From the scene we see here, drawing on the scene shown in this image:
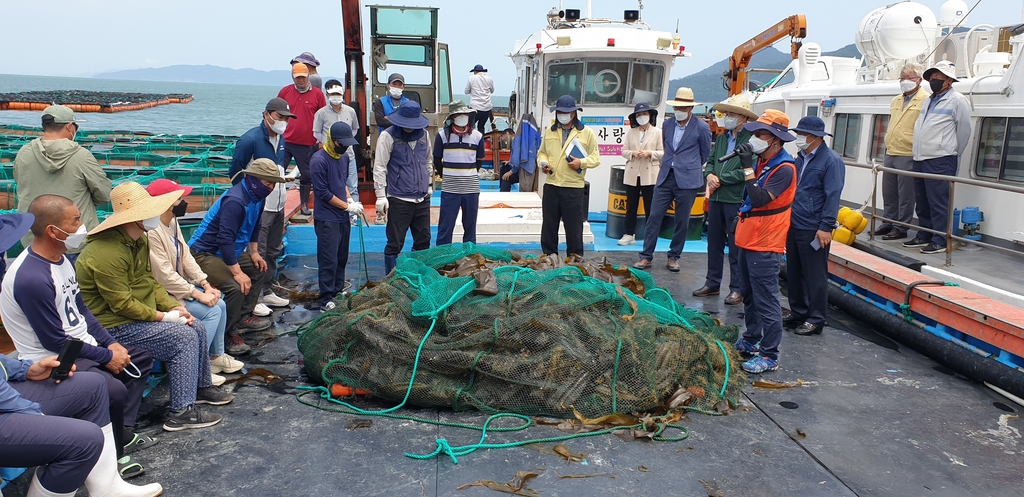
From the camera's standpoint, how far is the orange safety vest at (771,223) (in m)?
5.38

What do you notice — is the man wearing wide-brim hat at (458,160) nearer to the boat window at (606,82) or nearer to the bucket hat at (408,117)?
the bucket hat at (408,117)

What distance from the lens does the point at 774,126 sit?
540cm

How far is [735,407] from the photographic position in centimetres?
480

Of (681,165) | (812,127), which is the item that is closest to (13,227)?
(812,127)

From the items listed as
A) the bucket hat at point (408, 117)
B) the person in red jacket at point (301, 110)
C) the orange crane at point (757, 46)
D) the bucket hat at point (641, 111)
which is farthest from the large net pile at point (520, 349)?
the orange crane at point (757, 46)


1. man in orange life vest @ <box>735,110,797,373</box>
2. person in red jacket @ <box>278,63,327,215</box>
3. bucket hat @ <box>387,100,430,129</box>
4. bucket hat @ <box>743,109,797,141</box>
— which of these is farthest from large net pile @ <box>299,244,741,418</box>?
person in red jacket @ <box>278,63,327,215</box>

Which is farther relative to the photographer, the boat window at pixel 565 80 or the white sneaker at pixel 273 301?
the boat window at pixel 565 80

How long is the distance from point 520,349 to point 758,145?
2410mm

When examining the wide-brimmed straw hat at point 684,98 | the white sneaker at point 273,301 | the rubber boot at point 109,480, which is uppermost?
the wide-brimmed straw hat at point 684,98

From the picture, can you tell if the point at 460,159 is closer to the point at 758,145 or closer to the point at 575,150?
the point at 575,150

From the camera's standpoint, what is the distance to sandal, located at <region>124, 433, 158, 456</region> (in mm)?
3994

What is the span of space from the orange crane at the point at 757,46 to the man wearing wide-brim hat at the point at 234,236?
12.9 m

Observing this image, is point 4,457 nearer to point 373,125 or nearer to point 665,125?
point 665,125

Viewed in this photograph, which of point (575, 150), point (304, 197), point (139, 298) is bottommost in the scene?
point (304, 197)
